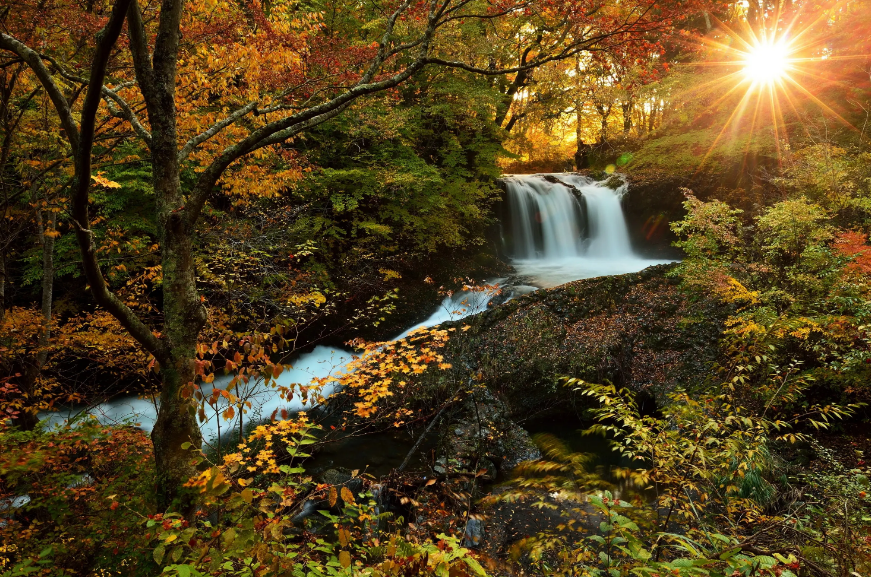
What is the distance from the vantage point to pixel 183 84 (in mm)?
6926

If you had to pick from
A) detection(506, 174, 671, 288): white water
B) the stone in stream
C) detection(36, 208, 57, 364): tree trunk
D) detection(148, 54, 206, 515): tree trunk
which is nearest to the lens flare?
detection(506, 174, 671, 288): white water

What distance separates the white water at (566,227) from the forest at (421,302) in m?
0.14

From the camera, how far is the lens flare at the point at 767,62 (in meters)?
15.2

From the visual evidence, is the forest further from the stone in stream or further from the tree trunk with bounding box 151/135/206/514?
the stone in stream

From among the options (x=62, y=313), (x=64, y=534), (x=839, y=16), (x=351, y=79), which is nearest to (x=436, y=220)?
(x=351, y=79)

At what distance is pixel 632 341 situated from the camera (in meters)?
9.25

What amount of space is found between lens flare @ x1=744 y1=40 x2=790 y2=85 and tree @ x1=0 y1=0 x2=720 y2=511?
12.3m

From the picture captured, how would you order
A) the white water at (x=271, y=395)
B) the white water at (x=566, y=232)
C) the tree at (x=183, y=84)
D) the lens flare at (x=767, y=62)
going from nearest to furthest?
the tree at (x=183, y=84) < the white water at (x=271, y=395) < the lens flare at (x=767, y=62) < the white water at (x=566, y=232)

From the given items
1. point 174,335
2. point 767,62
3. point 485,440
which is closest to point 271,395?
point 485,440

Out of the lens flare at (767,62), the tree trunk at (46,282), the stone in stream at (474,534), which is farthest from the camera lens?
the lens flare at (767,62)

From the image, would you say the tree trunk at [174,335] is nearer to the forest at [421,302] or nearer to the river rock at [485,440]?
the forest at [421,302]

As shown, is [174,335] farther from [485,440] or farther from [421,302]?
[421,302]

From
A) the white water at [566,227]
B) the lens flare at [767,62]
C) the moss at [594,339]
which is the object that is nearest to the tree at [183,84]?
the moss at [594,339]

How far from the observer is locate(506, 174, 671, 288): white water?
16.9m
